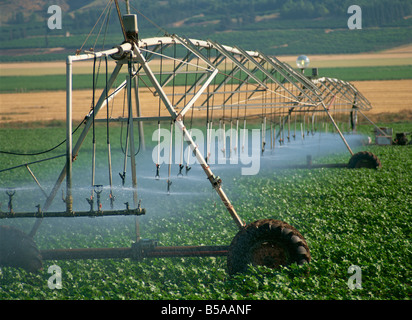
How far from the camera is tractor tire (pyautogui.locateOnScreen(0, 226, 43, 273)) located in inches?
415

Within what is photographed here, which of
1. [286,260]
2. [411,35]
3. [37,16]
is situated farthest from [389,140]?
[37,16]

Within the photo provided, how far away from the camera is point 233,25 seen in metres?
147

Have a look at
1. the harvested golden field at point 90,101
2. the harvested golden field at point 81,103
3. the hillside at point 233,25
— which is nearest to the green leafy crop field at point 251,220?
the harvested golden field at point 90,101

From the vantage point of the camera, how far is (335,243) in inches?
485

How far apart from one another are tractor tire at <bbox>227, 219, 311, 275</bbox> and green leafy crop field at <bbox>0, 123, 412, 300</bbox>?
0.22m

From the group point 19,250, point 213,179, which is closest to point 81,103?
point 19,250

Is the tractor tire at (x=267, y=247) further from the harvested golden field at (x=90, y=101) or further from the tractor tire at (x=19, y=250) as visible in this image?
the harvested golden field at (x=90, y=101)

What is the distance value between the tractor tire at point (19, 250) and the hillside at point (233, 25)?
306 ft

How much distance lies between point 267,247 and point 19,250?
410cm

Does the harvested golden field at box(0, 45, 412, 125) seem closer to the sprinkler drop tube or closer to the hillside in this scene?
the hillside

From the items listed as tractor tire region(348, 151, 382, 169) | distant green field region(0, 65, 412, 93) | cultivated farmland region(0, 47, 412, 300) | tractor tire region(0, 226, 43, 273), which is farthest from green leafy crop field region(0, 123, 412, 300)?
distant green field region(0, 65, 412, 93)

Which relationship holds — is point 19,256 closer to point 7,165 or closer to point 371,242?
point 371,242

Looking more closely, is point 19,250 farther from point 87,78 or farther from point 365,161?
point 87,78

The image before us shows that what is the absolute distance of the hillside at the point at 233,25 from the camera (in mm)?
118062
